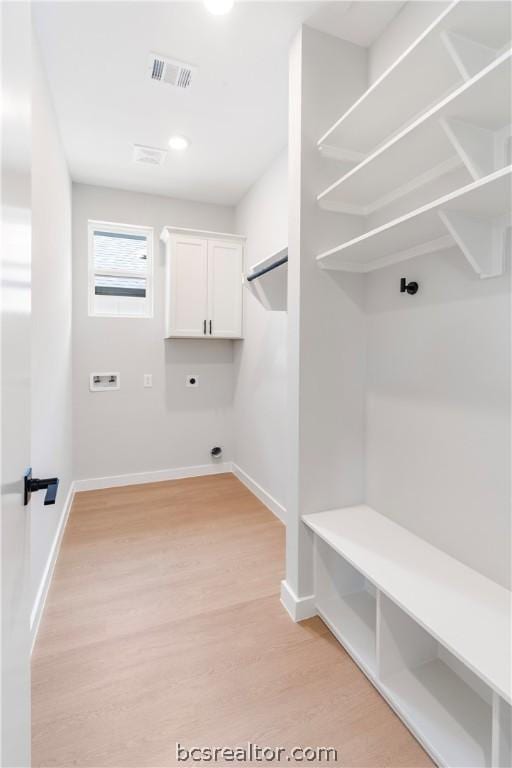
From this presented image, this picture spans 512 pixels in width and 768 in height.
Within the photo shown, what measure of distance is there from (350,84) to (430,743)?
2716 mm

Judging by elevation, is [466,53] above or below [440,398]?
above

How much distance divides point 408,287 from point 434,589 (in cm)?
117

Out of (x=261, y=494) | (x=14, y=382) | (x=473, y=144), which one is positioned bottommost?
(x=261, y=494)

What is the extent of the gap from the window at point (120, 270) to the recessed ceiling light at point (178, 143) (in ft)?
3.24

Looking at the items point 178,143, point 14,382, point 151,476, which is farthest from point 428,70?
point 151,476

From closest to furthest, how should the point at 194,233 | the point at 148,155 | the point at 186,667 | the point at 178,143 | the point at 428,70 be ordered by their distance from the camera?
the point at 428,70 → the point at 186,667 → the point at 178,143 → the point at 148,155 → the point at 194,233

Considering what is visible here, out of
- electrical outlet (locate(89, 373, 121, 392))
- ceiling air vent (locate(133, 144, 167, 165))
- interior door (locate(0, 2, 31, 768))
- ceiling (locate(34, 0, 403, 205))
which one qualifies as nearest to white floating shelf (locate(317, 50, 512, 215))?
ceiling (locate(34, 0, 403, 205))

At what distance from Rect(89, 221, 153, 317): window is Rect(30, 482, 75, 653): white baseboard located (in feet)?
5.94

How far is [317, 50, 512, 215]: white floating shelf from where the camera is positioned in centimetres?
102

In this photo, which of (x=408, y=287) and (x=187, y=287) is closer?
(x=408, y=287)

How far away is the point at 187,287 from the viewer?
3482 mm

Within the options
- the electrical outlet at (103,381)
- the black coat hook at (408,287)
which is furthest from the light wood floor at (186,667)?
the black coat hook at (408,287)

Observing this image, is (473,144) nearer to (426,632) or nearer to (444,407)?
(444,407)

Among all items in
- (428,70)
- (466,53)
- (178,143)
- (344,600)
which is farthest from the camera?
(178,143)
